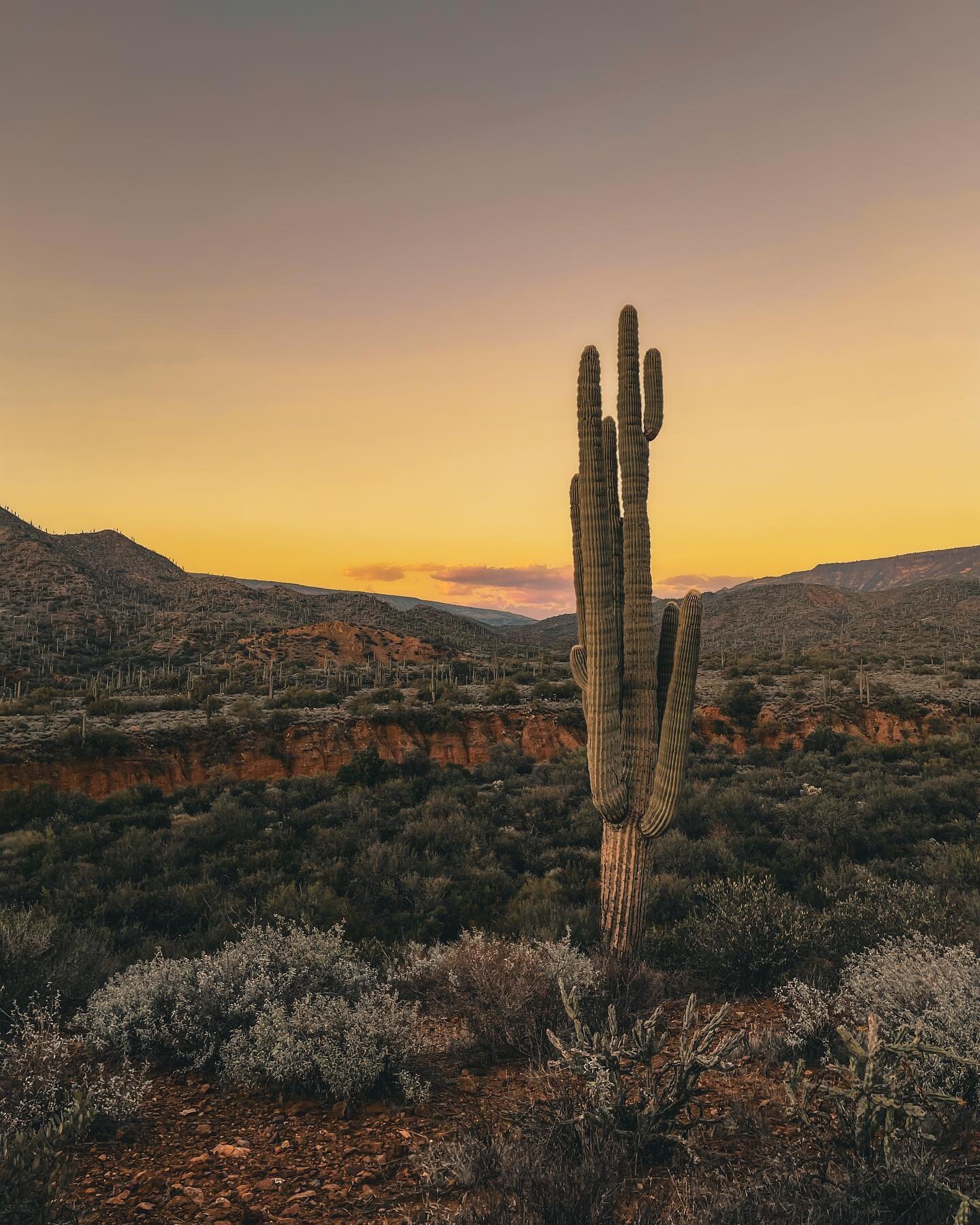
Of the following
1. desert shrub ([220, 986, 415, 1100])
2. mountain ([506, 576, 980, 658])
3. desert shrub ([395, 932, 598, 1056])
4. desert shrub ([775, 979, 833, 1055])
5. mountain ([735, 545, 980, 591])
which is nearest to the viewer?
desert shrub ([220, 986, 415, 1100])

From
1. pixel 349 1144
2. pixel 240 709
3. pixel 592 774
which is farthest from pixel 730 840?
pixel 240 709

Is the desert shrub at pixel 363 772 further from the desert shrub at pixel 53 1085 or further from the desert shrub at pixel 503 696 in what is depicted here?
the desert shrub at pixel 53 1085

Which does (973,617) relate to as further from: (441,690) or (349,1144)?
(349,1144)

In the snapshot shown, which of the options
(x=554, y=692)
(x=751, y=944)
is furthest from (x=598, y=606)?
(x=554, y=692)

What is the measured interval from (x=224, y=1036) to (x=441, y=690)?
25.0 metres

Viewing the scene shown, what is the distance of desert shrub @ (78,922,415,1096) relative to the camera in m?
4.43

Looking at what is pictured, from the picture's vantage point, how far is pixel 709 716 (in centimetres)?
2544

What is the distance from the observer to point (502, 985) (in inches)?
205

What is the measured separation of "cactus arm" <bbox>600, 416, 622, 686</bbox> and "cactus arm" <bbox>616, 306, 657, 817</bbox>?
9 cm

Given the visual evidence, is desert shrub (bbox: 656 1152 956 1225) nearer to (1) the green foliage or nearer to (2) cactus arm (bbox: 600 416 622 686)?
(1) the green foliage

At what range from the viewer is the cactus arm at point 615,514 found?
721 cm

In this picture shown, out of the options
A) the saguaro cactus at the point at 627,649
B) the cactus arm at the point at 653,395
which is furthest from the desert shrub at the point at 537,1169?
the cactus arm at the point at 653,395

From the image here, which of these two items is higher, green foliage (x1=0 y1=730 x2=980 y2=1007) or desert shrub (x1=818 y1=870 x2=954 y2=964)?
desert shrub (x1=818 y1=870 x2=954 y2=964)

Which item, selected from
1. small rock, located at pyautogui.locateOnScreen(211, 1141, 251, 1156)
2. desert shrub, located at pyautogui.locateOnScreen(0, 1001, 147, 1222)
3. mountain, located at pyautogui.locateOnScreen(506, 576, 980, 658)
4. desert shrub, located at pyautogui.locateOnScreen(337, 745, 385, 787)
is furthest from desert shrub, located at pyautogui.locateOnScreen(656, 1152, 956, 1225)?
mountain, located at pyautogui.locateOnScreen(506, 576, 980, 658)
